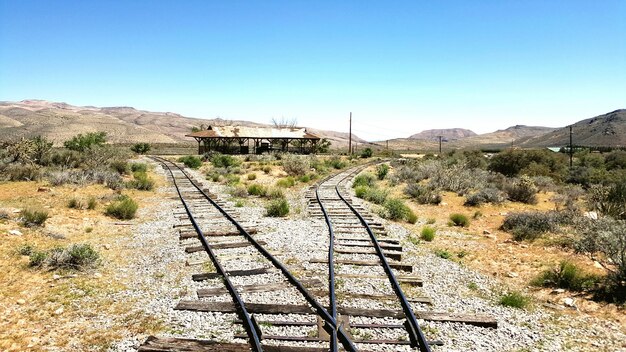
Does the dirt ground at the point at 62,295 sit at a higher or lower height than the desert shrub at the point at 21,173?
lower

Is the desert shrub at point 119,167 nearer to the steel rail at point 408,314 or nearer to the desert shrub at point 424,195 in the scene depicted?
the desert shrub at point 424,195

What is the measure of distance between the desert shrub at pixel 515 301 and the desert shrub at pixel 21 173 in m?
21.7


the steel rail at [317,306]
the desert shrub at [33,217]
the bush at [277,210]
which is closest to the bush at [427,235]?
the steel rail at [317,306]

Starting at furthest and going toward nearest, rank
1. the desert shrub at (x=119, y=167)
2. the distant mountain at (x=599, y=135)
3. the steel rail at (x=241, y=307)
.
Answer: the distant mountain at (x=599, y=135)
the desert shrub at (x=119, y=167)
the steel rail at (x=241, y=307)

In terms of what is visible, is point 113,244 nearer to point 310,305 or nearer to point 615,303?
point 310,305

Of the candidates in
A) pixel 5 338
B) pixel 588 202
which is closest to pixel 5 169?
pixel 5 338

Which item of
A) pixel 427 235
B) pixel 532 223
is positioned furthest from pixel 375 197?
pixel 532 223

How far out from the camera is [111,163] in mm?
27016

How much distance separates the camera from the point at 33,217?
11562 mm

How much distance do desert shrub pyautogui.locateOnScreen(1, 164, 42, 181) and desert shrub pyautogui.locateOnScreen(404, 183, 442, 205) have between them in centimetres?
1835

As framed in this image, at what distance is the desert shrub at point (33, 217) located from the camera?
37.6 ft

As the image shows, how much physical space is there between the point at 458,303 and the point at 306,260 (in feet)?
10.6

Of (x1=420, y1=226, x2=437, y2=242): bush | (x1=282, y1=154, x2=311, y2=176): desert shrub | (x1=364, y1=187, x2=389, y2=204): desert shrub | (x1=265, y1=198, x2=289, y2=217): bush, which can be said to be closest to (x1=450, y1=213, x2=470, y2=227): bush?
(x1=420, y1=226, x2=437, y2=242): bush

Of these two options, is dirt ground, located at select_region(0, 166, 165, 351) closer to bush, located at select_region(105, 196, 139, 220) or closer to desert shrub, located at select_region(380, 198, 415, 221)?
bush, located at select_region(105, 196, 139, 220)
